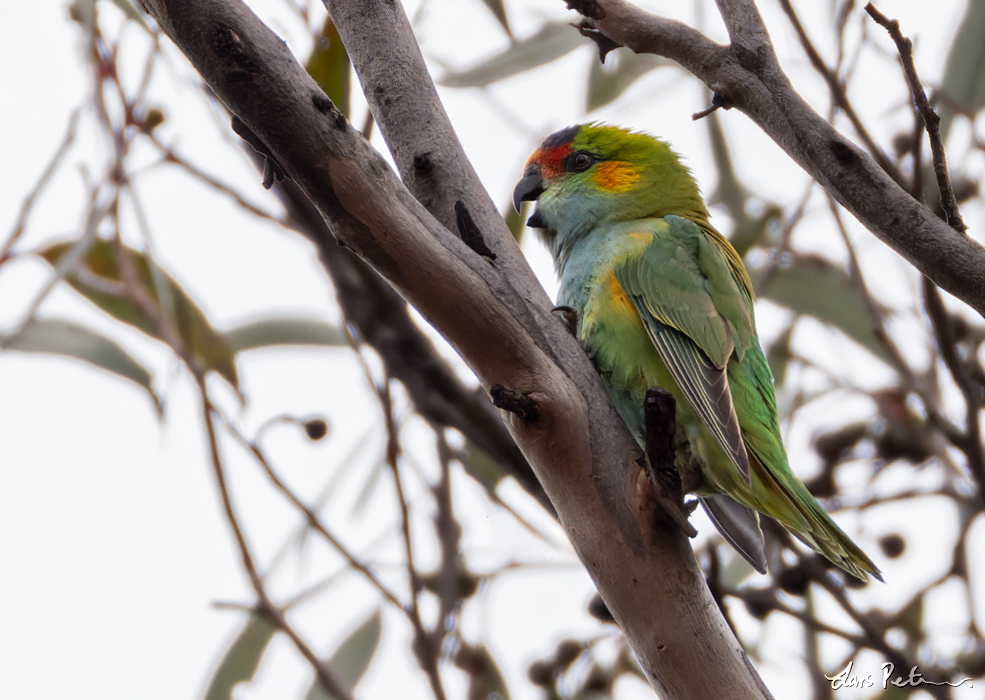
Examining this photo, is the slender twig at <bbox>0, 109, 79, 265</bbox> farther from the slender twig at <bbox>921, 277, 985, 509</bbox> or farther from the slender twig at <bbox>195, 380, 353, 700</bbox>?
the slender twig at <bbox>921, 277, 985, 509</bbox>

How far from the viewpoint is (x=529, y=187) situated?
2576 mm

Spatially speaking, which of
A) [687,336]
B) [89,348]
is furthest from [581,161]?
[89,348]

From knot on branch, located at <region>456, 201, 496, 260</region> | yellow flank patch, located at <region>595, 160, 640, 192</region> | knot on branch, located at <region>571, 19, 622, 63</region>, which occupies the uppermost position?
yellow flank patch, located at <region>595, 160, 640, 192</region>

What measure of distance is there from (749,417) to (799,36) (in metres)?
0.82

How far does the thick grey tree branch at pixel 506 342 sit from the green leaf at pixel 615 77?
1385mm

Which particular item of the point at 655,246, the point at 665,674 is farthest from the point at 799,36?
the point at 665,674

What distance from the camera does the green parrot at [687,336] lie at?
5.80 feet

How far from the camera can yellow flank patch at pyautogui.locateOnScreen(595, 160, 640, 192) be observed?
7.86 ft

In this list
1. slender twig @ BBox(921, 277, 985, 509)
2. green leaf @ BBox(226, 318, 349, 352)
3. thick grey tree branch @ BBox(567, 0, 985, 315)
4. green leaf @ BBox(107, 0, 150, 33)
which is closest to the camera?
thick grey tree branch @ BBox(567, 0, 985, 315)

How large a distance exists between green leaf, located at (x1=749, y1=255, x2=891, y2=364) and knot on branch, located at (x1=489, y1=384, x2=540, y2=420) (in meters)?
1.71

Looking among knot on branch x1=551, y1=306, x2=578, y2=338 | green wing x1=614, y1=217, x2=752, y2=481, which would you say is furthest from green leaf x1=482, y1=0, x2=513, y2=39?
knot on branch x1=551, y1=306, x2=578, y2=338

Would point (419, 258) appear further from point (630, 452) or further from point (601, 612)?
point (601, 612)

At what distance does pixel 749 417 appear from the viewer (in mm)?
1929

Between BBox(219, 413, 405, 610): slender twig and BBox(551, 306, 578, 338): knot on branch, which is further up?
BBox(551, 306, 578, 338): knot on branch
